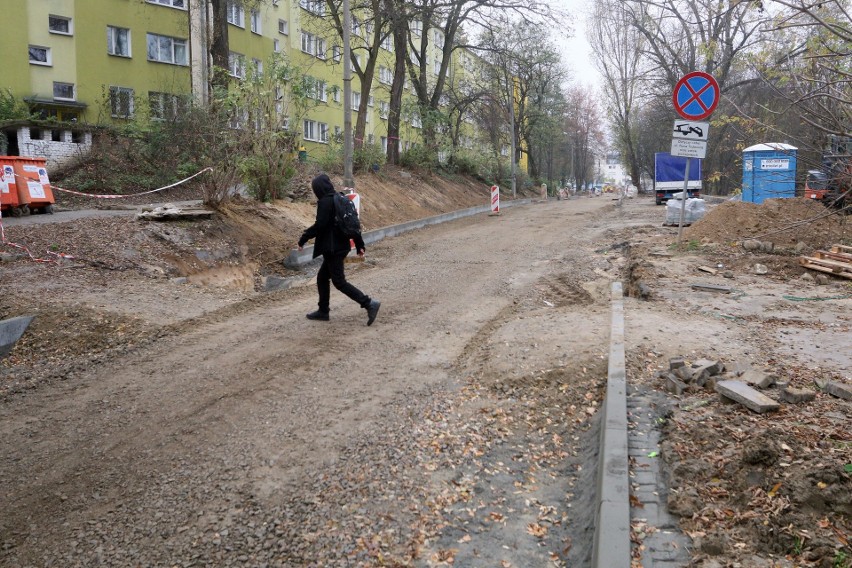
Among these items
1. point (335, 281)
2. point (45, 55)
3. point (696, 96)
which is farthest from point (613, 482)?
point (45, 55)

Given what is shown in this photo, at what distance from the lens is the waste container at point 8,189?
579 inches

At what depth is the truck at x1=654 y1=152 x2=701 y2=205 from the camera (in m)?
36.3

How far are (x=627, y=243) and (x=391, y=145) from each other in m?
16.7

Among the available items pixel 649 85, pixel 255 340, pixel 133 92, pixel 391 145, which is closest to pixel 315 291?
pixel 255 340

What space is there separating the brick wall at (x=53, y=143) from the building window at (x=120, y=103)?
411 centimetres

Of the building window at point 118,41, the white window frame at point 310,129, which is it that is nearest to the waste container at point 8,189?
the building window at point 118,41

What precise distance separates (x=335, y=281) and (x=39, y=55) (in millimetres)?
28533

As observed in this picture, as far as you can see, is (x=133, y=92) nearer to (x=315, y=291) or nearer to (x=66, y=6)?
(x=66, y=6)

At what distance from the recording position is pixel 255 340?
751 cm

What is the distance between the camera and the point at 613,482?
12.7 feet

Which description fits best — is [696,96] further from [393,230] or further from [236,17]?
[236,17]

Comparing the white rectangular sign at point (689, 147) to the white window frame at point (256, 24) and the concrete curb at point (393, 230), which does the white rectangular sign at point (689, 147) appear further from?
the white window frame at point (256, 24)

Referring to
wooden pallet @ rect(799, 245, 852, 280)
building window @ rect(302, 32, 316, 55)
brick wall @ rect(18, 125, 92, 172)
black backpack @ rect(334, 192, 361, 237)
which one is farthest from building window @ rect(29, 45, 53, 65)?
wooden pallet @ rect(799, 245, 852, 280)

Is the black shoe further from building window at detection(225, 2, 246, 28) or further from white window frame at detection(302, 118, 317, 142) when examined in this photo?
white window frame at detection(302, 118, 317, 142)
